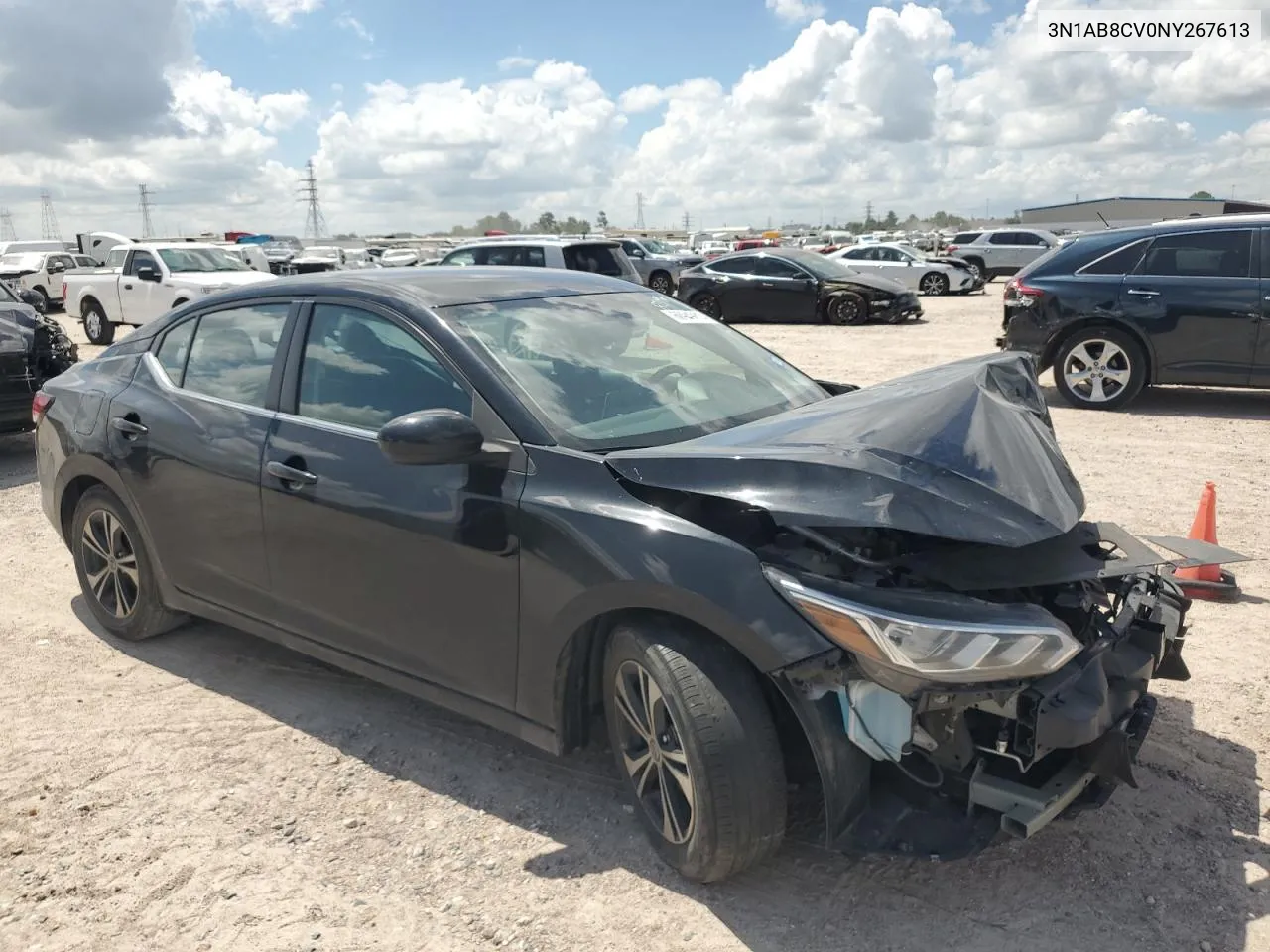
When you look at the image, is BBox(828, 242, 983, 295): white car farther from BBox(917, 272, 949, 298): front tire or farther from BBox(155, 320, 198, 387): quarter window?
BBox(155, 320, 198, 387): quarter window

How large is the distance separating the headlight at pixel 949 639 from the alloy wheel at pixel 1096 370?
782cm

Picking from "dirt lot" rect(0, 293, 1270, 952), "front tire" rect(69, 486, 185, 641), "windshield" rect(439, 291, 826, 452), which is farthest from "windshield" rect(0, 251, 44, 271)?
"windshield" rect(439, 291, 826, 452)

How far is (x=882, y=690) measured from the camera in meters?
2.50

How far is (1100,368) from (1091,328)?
0.37 metres

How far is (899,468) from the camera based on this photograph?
8.91ft

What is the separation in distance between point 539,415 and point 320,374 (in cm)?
101

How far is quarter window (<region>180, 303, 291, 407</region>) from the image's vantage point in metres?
3.93

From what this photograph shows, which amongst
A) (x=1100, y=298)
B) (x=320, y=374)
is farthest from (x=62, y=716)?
(x=1100, y=298)

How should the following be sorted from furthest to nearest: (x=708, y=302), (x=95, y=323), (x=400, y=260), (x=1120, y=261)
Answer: (x=400, y=260) → (x=708, y=302) → (x=95, y=323) → (x=1120, y=261)

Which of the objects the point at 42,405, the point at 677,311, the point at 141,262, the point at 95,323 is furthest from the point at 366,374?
the point at 95,323

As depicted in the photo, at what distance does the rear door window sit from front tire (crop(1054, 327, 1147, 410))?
23.1 feet

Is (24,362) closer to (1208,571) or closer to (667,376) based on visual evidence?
(667,376)

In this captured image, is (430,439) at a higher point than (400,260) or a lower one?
lower

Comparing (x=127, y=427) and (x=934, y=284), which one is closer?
(x=127, y=427)
